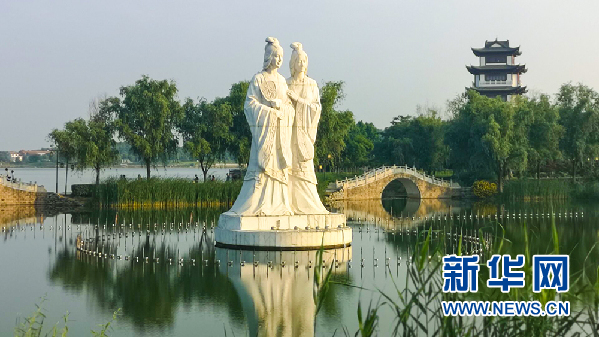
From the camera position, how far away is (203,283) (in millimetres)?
13242

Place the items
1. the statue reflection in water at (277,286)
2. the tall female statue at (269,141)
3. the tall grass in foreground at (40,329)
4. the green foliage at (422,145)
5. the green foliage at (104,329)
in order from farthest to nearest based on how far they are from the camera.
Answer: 1. the green foliage at (422,145)
2. the tall female statue at (269,141)
3. the statue reflection in water at (277,286)
4. the green foliage at (104,329)
5. the tall grass in foreground at (40,329)

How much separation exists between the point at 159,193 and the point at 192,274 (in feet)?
53.9

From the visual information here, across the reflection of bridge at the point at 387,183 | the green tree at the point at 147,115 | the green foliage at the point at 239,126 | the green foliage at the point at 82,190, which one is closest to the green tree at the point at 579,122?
the reflection of bridge at the point at 387,183

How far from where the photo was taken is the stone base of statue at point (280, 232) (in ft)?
51.8

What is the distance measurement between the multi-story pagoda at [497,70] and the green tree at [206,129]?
1049 inches

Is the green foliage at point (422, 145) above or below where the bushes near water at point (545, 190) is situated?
above

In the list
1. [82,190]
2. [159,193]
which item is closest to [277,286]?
[159,193]

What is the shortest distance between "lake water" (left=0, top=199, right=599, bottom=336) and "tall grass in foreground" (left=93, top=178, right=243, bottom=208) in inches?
167

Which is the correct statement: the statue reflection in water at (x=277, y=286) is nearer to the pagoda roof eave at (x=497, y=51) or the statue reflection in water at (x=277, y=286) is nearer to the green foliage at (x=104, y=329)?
the green foliage at (x=104, y=329)

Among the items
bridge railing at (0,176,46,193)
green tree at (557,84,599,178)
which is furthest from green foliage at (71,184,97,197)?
green tree at (557,84,599,178)

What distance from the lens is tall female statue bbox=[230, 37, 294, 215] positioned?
53.6ft

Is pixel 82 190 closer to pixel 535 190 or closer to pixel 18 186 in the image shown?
pixel 18 186

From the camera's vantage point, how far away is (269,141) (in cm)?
1636

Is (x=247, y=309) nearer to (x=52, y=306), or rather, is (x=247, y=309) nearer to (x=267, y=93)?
(x=52, y=306)
